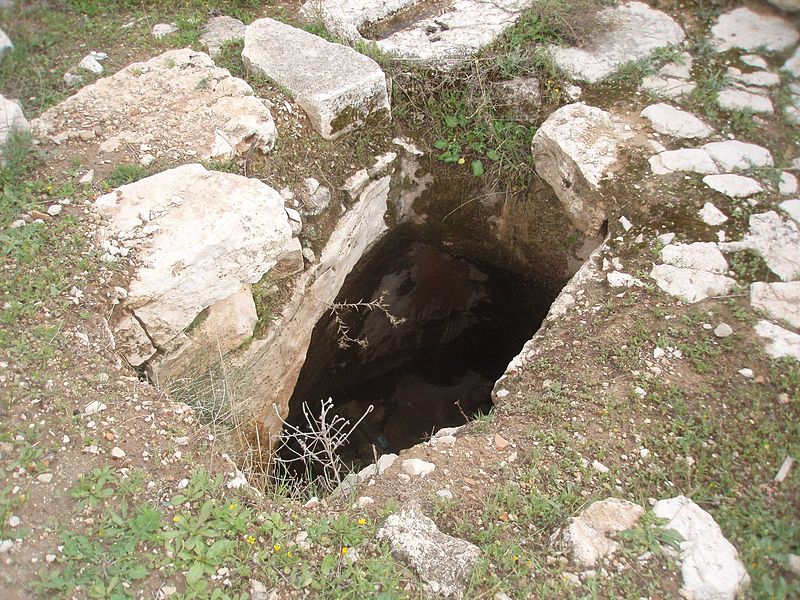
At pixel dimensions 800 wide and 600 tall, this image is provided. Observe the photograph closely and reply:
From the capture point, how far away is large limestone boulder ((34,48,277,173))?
296cm

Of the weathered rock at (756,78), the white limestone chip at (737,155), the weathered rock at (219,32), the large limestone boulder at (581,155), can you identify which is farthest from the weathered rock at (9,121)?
the weathered rock at (756,78)

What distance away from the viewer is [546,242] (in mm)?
3727

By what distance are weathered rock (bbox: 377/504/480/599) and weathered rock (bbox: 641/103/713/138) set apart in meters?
2.39

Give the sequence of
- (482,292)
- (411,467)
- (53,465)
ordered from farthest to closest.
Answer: (482,292) → (411,467) → (53,465)

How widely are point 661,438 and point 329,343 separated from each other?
2209 millimetres

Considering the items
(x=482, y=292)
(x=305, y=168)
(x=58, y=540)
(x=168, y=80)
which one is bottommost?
(x=482, y=292)

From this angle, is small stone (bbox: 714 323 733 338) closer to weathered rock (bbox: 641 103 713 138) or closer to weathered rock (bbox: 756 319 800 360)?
weathered rock (bbox: 756 319 800 360)

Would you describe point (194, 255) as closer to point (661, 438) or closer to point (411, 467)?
point (411, 467)

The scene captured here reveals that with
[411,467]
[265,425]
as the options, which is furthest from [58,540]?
[265,425]

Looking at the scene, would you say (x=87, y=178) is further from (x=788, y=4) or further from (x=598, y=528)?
(x=788, y=4)

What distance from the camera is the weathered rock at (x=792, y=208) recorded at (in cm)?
293

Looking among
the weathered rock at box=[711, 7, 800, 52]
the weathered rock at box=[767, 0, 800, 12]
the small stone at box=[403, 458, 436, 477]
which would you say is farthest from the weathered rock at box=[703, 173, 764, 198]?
the small stone at box=[403, 458, 436, 477]

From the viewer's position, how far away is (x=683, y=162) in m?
3.14

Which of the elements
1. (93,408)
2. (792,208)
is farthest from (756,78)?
(93,408)
